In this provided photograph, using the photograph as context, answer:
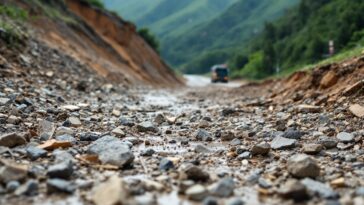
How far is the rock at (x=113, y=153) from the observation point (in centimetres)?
527

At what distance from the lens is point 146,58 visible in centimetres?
4241

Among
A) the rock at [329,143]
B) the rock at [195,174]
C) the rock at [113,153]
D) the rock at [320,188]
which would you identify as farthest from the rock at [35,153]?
the rock at [329,143]

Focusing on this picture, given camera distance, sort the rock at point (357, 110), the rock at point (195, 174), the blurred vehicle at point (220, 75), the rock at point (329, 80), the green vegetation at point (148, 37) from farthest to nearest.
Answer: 1. the green vegetation at point (148, 37)
2. the blurred vehicle at point (220, 75)
3. the rock at point (329, 80)
4. the rock at point (357, 110)
5. the rock at point (195, 174)

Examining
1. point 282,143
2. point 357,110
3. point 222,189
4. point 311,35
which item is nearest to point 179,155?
point 282,143

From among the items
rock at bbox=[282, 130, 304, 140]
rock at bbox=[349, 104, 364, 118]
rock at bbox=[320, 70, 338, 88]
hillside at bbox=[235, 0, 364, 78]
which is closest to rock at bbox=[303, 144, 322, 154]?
rock at bbox=[282, 130, 304, 140]

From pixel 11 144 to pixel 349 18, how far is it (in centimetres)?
4569

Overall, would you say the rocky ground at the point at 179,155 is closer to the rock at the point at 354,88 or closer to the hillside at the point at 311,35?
the rock at the point at 354,88

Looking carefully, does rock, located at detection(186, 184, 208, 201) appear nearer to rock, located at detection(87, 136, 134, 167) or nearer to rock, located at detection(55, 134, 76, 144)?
rock, located at detection(87, 136, 134, 167)

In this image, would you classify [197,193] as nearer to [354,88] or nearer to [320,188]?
[320,188]

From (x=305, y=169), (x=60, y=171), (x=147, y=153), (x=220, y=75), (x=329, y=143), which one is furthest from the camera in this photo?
(x=220, y=75)

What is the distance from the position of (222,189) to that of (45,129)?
3.94 metres

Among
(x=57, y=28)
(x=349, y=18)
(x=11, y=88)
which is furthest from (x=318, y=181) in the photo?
(x=349, y=18)

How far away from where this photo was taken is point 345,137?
22.6 ft

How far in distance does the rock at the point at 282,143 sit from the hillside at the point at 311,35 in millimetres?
16336
